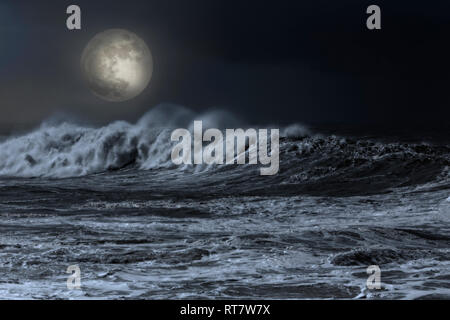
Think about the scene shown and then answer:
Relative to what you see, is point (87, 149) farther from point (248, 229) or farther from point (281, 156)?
point (248, 229)

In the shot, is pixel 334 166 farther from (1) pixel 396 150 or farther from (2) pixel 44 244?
(2) pixel 44 244

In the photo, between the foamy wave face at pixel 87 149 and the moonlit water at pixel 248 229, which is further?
the foamy wave face at pixel 87 149

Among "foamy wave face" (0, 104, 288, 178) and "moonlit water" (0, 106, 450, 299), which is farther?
"foamy wave face" (0, 104, 288, 178)

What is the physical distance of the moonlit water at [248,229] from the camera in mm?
Answer: 5492

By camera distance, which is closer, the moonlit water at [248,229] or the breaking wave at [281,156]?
the moonlit water at [248,229]

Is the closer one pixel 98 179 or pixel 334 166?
pixel 334 166

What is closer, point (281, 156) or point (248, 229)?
point (248, 229)

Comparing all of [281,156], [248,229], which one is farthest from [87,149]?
[248,229]

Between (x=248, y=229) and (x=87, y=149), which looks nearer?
(x=248, y=229)

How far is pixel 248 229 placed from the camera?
8.70 metres

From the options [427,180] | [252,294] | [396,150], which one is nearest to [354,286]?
[252,294]

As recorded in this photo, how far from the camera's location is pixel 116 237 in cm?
→ 791

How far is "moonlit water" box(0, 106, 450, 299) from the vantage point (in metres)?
5.49
